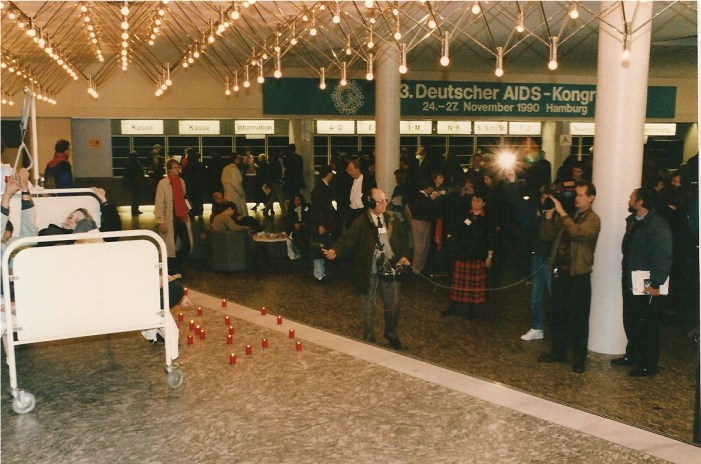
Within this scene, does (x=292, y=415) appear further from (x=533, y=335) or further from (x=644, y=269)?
(x=533, y=335)

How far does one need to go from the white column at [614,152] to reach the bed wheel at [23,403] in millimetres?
5878

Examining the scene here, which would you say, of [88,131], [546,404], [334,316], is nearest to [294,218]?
[334,316]

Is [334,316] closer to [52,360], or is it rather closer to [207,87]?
[52,360]

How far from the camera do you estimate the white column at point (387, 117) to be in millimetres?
16141

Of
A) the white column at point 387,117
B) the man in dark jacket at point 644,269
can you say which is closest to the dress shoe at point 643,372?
the man in dark jacket at point 644,269

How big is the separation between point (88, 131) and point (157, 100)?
7.61 ft

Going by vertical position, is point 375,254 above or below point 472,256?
above

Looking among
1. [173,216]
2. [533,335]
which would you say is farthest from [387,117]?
[533,335]

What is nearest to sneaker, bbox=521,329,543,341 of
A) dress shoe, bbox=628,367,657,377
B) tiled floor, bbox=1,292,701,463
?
dress shoe, bbox=628,367,657,377

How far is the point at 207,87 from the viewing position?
2322 cm

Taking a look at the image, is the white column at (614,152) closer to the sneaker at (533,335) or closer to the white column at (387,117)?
the sneaker at (533,335)

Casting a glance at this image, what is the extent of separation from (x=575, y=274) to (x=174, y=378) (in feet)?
13.5

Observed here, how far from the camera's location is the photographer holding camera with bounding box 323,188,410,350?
27.2ft

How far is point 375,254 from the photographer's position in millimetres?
8320
